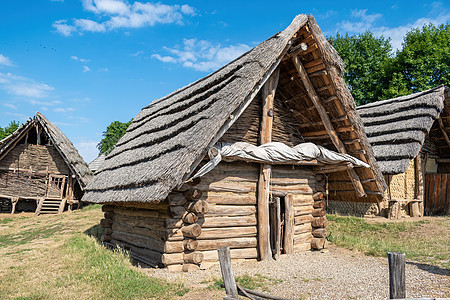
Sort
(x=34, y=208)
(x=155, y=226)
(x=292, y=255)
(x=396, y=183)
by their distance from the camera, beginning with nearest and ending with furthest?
(x=155, y=226)
(x=292, y=255)
(x=396, y=183)
(x=34, y=208)

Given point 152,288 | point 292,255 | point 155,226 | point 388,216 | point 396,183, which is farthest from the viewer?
point 396,183

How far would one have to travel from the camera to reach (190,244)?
7730mm

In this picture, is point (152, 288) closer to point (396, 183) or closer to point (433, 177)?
point (396, 183)

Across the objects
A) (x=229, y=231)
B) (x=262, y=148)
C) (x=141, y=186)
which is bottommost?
(x=229, y=231)

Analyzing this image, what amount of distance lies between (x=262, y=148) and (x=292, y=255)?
3.45 meters

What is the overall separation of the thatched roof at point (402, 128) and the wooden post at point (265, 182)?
8603 millimetres

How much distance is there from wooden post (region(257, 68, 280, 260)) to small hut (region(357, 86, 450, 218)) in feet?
28.1

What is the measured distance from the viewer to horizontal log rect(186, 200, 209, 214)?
7.84m

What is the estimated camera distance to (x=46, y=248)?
1120 centimetres

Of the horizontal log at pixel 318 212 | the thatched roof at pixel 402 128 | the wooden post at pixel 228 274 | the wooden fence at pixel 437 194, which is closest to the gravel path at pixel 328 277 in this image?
the wooden post at pixel 228 274

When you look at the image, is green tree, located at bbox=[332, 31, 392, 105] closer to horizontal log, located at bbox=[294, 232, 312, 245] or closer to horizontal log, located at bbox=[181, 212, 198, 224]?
horizontal log, located at bbox=[294, 232, 312, 245]

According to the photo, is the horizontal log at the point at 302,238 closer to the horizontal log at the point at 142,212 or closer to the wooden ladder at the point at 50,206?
the horizontal log at the point at 142,212

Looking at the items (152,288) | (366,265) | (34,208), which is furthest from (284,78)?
(34,208)

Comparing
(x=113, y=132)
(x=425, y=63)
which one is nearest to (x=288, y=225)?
(x=425, y=63)
